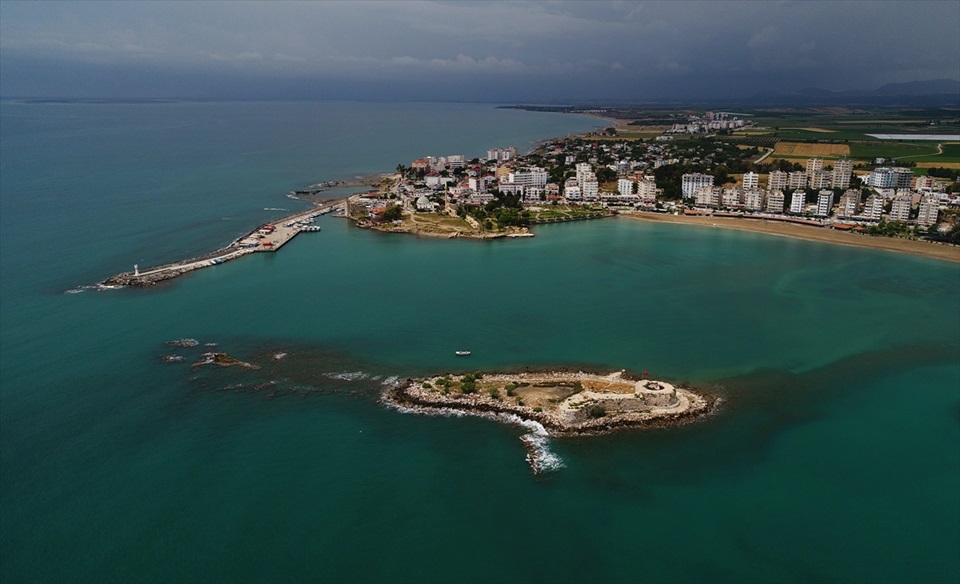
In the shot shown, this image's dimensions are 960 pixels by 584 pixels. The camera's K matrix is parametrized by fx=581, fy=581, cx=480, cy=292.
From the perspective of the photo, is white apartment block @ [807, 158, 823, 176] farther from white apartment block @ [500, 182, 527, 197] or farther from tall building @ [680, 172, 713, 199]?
white apartment block @ [500, 182, 527, 197]

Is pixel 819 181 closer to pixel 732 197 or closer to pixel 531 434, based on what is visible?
pixel 732 197

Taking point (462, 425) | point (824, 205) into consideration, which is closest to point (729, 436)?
point (462, 425)

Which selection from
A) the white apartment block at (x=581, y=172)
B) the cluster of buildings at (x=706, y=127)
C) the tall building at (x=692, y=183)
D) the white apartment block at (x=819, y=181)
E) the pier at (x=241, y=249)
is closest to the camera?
the pier at (x=241, y=249)

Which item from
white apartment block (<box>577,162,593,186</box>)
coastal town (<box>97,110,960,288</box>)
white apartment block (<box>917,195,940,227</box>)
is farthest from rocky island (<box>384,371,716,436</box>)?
white apartment block (<box>577,162,593,186</box>)

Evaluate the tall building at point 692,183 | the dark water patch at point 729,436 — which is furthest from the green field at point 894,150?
the dark water patch at point 729,436

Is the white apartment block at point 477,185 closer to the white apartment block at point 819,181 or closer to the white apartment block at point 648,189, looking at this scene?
the white apartment block at point 648,189

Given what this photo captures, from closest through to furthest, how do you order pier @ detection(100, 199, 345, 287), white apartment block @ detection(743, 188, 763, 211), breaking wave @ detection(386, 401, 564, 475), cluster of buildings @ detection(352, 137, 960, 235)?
1. breaking wave @ detection(386, 401, 564, 475)
2. pier @ detection(100, 199, 345, 287)
3. cluster of buildings @ detection(352, 137, 960, 235)
4. white apartment block @ detection(743, 188, 763, 211)
